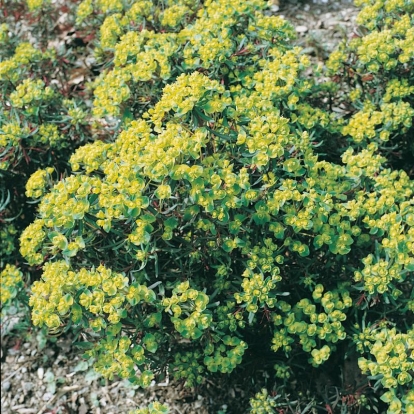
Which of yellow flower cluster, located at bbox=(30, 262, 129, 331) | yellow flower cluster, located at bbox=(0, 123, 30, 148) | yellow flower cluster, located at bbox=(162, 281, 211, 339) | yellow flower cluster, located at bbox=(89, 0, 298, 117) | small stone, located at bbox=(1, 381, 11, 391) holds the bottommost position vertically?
small stone, located at bbox=(1, 381, 11, 391)

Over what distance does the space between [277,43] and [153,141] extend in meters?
1.15

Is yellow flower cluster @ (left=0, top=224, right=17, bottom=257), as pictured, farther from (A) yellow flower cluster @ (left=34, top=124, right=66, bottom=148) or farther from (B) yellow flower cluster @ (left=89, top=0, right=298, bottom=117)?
(B) yellow flower cluster @ (left=89, top=0, right=298, bottom=117)

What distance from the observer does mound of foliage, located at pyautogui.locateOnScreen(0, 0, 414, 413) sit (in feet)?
9.07

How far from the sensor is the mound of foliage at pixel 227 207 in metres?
2.77

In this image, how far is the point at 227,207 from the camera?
2725 millimetres

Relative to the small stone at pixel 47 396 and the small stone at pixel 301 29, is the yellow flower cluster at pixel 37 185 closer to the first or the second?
the small stone at pixel 47 396

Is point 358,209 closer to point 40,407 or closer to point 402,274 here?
point 402,274

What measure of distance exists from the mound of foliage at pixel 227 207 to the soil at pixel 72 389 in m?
0.18

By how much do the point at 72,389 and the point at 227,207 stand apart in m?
1.80

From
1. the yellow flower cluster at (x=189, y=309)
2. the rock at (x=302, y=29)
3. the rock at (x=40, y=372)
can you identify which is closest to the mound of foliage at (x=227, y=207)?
the yellow flower cluster at (x=189, y=309)

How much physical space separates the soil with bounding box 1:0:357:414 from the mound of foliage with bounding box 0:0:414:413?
0.18 meters

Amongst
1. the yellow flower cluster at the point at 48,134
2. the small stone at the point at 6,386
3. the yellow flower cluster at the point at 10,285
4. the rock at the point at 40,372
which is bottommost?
the small stone at the point at 6,386

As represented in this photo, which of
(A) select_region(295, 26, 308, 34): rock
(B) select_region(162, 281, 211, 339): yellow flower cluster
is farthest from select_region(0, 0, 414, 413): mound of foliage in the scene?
(A) select_region(295, 26, 308, 34): rock

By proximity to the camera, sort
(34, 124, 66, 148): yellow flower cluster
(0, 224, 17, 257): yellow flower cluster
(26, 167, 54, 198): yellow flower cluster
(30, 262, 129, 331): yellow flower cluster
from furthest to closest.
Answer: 1. (0, 224, 17, 257): yellow flower cluster
2. (34, 124, 66, 148): yellow flower cluster
3. (26, 167, 54, 198): yellow flower cluster
4. (30, 262, 129, 331): yellow flower cluster
